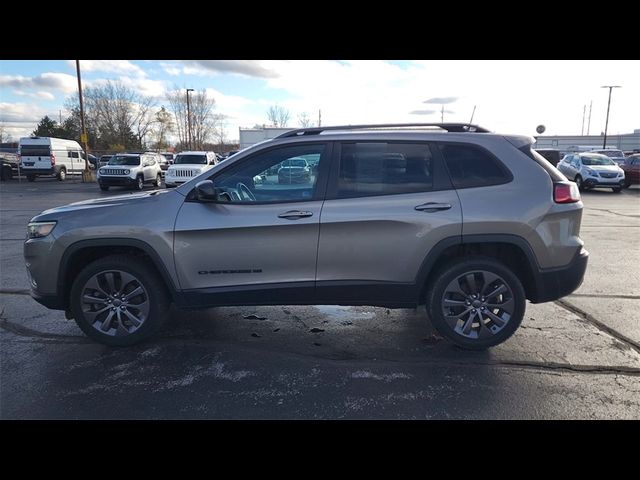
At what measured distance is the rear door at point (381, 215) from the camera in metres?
3.63

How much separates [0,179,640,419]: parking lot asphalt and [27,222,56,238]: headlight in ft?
3.56

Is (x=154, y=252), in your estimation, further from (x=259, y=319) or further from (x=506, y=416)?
(x=506, y=416)

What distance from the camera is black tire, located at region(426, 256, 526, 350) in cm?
372

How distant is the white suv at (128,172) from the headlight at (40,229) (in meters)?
17.9

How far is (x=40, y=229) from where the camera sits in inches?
150

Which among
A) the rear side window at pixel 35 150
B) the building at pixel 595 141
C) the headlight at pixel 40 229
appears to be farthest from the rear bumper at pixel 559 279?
the building at pixel 595 141

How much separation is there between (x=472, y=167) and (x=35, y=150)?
3046 cm

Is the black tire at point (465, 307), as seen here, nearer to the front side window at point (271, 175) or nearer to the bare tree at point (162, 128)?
the front side window at point (271, 175)

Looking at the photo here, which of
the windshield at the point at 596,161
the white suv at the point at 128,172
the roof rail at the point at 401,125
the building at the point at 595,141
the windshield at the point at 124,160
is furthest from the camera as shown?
the building at the point at 595,141

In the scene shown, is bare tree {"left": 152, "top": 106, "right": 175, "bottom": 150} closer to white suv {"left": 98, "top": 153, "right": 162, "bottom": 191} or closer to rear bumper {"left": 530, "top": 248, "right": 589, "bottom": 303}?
white suv {"left": 98, "top": 153, "right": 162, "bottom": 191}
